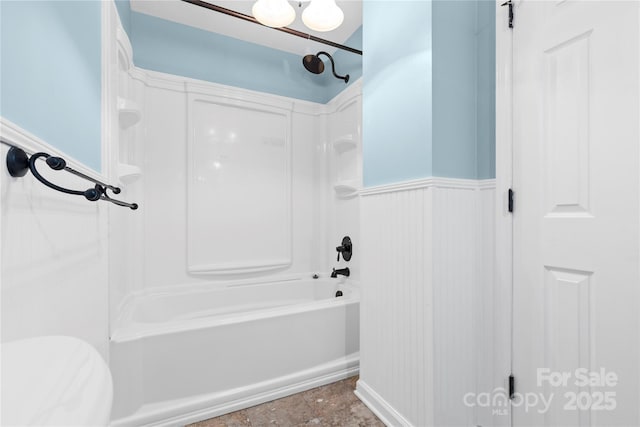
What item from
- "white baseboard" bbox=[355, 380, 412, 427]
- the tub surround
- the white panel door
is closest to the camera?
the white panel door

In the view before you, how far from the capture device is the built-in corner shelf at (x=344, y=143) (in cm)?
250

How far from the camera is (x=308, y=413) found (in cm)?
156

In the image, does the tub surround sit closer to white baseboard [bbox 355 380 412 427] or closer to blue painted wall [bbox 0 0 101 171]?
white baseboard [bbox 355 380 412 427]

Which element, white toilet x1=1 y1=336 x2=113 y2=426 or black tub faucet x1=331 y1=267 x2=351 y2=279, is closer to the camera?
white toilet x1=1 y1=336 x2=113 y2=426

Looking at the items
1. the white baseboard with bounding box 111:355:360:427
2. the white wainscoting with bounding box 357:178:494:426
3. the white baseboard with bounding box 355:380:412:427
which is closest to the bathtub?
the white baseboard with bounding box 111:355:360:427

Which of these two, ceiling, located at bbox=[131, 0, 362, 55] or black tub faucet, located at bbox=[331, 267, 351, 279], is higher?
ceiling, located at bbox=[131, 0, 362, 55]

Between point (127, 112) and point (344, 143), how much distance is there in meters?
1.56

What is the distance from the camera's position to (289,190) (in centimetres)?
278

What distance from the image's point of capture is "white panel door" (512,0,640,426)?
2.93 feet

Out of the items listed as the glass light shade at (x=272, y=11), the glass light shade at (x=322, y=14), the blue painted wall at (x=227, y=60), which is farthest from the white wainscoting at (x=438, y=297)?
the blue painted wall at (x=227, y=60)

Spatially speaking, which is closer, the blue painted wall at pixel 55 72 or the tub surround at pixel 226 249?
the blue painted wall at pixel 55 72

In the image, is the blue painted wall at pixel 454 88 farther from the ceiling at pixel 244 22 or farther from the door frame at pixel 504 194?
the ceiling at pixel 244 22

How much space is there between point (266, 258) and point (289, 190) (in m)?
0.64

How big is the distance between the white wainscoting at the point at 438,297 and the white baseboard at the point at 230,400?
0.47 m
